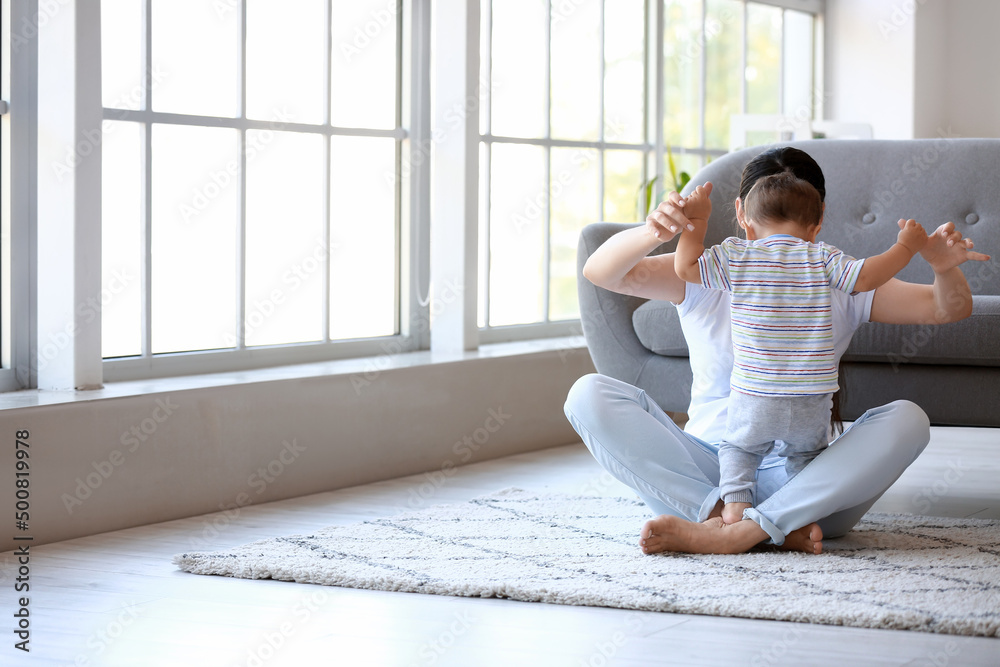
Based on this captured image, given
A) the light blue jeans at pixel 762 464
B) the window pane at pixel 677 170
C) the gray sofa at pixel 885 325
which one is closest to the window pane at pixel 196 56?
the gray sofa at pixel 885 325

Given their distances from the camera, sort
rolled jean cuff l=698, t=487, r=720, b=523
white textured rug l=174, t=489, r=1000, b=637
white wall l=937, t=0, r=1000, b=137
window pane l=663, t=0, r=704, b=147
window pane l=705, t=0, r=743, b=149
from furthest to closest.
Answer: white wall l=937, t=0, r=1000, b=137
window pane l=705, t=0, r=743, b=149
window pane l=663, t=0, r=704, b=147
rolled jean cuff l=698, t=487, r=720, b=523
white textured rug l=174, t=489, r=1000, b=637

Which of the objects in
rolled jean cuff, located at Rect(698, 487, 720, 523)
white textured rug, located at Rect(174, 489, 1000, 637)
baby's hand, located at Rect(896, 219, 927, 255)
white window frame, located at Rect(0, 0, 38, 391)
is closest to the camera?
white textured rug, located at Rect(174, 489, 1000, 637)

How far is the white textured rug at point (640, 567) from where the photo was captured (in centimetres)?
166

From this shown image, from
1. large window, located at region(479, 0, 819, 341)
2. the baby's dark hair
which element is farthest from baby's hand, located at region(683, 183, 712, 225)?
large window, located at region(479, 0, 819, 341)

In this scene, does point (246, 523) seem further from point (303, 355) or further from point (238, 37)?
point (238, 37)

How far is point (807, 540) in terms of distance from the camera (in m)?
1.98

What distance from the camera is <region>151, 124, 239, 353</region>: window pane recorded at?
9.01 ft

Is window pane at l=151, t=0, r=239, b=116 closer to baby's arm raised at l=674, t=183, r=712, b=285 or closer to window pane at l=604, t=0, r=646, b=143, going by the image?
baby's arm raised at l=674, t=183, r=712, b=285

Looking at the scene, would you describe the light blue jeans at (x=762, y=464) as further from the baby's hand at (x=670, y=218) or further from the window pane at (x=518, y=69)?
the window pane at (x=518, y=69)

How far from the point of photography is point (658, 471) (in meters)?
2.03

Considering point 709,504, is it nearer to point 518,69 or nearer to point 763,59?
point 518,69

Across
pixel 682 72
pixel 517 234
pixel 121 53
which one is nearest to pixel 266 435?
pixel 121 53

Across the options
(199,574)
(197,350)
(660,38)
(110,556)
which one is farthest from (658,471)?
(660,38)

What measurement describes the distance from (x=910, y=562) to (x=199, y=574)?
48.3 inches
